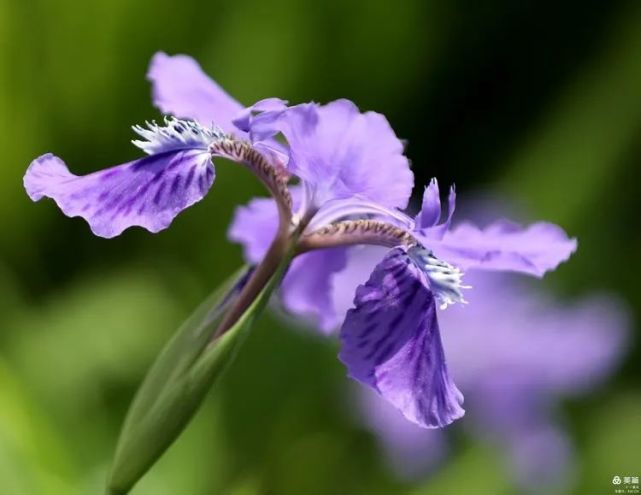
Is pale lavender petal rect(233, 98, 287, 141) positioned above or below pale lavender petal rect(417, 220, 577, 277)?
above

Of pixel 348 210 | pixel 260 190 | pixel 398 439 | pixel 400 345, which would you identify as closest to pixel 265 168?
pixel 348 210

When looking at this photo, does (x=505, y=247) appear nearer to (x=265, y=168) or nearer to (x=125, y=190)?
(x=265, y=168)

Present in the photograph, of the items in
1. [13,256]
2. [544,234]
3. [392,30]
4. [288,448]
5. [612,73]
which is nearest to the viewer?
[544,234]

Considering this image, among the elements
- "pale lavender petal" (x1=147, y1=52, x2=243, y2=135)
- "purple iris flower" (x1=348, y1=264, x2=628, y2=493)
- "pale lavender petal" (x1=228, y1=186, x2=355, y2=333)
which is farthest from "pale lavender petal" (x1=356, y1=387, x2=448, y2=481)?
"pale lavender petal" (x1=147, y1=52, x2=243, y2=135)

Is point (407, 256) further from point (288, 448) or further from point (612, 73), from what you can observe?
point (612, 73)

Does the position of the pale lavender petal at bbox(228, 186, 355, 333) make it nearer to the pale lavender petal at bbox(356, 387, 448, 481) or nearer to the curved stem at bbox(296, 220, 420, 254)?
the curved stem at bbox(296, 220, 420, 254)

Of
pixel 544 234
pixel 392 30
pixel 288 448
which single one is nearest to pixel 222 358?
pixel 544 234
